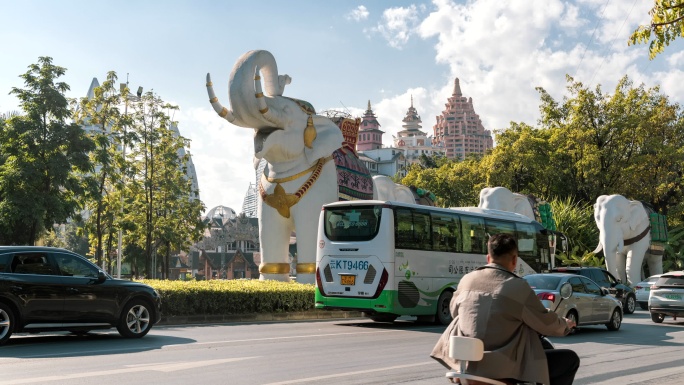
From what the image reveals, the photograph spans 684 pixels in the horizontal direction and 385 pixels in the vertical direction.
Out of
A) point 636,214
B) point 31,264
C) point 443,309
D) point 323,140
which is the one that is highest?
point 323,140

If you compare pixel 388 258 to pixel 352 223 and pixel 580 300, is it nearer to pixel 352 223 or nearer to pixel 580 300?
pixel 352 223

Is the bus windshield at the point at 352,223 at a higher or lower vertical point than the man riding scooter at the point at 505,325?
higher

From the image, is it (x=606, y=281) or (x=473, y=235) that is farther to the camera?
(x=606, y=281)

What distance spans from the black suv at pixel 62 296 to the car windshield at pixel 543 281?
7403 millimetres

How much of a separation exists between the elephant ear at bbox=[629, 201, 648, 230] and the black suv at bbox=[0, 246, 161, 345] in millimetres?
23985

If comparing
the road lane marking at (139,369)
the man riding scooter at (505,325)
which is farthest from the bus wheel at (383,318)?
the man riding scooter at (505,325)

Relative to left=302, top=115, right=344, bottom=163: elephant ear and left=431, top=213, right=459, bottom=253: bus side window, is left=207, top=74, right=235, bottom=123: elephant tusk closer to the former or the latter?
left=302, top=115, right=344, bottom=163: elephant ear

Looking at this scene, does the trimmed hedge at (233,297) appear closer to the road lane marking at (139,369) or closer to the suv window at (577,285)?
the suv window at (577,285)

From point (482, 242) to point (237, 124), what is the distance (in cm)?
687

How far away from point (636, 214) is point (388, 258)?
19390 mm

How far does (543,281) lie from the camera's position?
15953 mm

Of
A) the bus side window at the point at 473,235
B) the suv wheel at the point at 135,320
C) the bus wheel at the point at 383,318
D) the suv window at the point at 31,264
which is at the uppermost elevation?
the bus side window at the point at 473,235

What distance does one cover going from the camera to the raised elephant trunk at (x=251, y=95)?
771 inches

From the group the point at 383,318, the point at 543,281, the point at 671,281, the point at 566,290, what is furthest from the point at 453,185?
the point at 566,290
